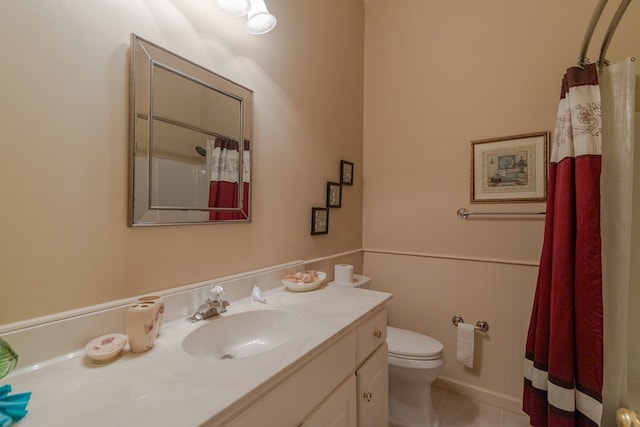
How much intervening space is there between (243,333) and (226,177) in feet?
2.09

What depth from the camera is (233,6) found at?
106cm

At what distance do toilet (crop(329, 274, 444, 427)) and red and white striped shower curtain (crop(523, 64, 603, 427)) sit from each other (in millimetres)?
463

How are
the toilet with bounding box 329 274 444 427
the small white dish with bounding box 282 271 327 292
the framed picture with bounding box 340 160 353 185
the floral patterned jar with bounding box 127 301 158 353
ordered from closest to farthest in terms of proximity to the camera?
the floral patterned jar with bounding box 127 301 158 353, the small white dish with bounding box 282 271 327 292, the toilet with bounding box 329 274 444 427, the framed picture with bounding box 340 160 353 185

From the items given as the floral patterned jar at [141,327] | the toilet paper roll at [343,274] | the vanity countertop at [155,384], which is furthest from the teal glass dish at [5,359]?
the toilet paper roll at [343,274]

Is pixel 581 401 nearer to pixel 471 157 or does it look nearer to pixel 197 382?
pixel 471 157

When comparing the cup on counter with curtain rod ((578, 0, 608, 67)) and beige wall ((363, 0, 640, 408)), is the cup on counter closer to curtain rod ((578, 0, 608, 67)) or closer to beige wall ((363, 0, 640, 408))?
beige wall ((363, 0, 640, 408))

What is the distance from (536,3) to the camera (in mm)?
1577

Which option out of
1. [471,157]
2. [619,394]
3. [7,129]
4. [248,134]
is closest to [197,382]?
[7,129]

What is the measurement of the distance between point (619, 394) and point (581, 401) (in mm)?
134

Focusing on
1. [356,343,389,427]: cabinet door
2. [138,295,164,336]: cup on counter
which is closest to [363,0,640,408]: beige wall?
[356,343,389,427]: cabinet door

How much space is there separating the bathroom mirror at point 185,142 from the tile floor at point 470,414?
1614mm

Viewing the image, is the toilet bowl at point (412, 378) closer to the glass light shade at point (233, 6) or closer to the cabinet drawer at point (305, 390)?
the cabinet drawer at point (305, 390)

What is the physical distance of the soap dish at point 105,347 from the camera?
0.67m

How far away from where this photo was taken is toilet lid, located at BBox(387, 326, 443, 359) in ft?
4.76
